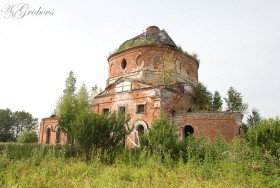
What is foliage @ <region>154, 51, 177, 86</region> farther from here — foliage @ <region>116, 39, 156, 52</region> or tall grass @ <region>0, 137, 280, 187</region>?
tall grass @ <region>0, 137, 280, 187</region>

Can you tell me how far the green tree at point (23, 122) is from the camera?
6669 centimetres

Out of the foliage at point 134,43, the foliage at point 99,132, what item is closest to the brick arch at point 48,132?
the foliage at point 134,43

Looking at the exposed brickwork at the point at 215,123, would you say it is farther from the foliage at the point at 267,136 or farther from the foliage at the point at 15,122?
the foliage at the point at 15,122

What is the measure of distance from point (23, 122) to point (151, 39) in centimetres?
5771

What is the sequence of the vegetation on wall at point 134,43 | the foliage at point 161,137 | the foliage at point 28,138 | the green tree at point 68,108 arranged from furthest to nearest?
the foliage at point 28,138 → the vegetation on wall at point 134,43 → the green tree at point 68,108 → the foliage at point 161,137

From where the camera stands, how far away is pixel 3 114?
204 feet

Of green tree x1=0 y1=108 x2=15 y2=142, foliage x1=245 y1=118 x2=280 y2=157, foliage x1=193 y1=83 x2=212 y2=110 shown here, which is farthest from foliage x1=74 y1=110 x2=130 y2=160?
green tree x1=0 y1=108 x2=15 y2=142

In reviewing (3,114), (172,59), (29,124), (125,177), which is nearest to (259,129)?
(125,177)

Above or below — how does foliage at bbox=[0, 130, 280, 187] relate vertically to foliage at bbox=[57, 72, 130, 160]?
below

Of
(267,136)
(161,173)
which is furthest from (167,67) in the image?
(161,173)

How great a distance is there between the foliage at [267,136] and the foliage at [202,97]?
550 inches

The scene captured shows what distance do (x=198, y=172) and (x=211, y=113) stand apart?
12335mm

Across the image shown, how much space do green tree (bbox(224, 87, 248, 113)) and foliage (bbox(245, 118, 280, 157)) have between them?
758 inches

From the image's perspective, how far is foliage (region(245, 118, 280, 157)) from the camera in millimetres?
8469
